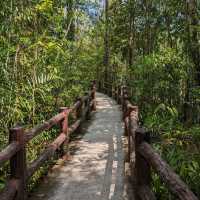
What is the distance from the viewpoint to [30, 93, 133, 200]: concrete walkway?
6016 mm

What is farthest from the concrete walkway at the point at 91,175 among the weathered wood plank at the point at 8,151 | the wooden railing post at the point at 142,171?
the weathered wood plank at the point at 8,151

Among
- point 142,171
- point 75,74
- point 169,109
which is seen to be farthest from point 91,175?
point 75,74

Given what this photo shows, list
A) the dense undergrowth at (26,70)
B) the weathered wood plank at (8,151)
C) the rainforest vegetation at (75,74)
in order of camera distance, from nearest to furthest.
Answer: the weathered wood plank at (8,151), the rainforest vegetation at (75,74), the dense undergrowth at (26,70)

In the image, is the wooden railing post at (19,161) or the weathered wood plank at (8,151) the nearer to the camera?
the weathered wood plank at (8,151)

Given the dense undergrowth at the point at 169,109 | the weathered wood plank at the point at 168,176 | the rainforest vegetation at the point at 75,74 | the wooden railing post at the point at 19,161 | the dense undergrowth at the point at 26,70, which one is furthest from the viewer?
the dense undergrowth at the point at 26,70

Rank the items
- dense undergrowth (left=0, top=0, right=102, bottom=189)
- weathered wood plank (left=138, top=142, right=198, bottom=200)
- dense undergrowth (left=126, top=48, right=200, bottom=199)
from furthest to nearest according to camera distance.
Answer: dense undergrowth (left=0, top=0, right=102, bottom=189), dense undergrowth (left=126, top=48, right=200, bottom=199), weathered wood plank (left=138, top=142, right=198, bottom=200)

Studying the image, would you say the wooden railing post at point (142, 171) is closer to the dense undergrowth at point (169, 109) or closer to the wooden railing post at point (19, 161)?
the dense undergrowth at point (169, 109)

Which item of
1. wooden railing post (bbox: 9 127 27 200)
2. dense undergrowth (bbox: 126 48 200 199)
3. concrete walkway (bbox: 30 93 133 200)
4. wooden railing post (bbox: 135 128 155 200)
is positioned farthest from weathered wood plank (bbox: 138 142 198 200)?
wooden railing post (bbox: 9 127 27 200)

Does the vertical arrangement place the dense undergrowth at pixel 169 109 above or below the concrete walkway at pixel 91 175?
above

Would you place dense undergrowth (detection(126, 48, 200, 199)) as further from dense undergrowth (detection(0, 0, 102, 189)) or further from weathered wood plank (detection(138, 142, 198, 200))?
dense undergrowth (detection(0, 0, 102, 189))

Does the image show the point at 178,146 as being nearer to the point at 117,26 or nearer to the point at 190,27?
the point at 190,27

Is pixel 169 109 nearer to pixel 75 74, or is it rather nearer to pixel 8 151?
pixel 8 151

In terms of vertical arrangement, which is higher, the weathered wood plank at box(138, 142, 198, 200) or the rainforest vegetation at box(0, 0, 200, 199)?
the rainforest vegetation at box(0, 0, 200, 199)

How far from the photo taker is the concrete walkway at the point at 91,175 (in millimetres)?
6016
